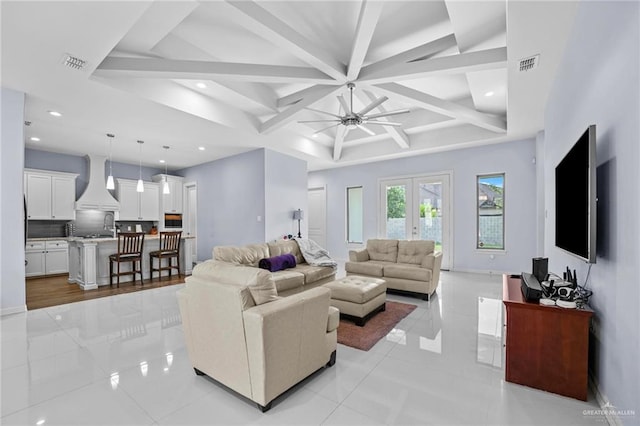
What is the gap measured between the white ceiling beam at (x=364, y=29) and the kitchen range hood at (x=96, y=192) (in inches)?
282

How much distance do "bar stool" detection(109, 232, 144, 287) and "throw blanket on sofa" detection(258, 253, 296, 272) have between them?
291 cm

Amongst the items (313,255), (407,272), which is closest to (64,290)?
(313,255)

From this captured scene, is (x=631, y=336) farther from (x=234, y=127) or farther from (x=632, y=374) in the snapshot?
(x=234, y=127)

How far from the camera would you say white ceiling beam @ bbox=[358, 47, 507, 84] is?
308cm

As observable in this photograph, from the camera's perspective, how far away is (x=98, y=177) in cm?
720

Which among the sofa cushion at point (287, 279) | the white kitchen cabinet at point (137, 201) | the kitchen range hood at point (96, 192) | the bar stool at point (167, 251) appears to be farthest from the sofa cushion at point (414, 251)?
the kitchen range hood at point (96, 192)

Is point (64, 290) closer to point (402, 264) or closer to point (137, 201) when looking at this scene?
point (137, 201)

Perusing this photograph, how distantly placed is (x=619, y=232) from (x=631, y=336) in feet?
1.88

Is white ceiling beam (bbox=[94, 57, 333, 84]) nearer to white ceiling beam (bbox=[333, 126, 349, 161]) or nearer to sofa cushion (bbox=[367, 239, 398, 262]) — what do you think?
white ceiling beam (bbox=[333, 126, 349, 161])

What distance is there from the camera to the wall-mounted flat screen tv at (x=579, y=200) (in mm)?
1734

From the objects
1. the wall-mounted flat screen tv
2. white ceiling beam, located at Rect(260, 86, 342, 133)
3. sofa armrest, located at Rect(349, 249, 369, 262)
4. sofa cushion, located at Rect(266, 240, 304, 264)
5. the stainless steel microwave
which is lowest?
sofa armrest, located at Rect(349, 249, 369, 262)

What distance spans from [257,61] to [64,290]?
5284 mm

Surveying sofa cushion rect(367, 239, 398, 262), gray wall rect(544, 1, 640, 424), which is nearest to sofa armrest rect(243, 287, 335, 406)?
gray wall rect(544, 1, 640, 424)

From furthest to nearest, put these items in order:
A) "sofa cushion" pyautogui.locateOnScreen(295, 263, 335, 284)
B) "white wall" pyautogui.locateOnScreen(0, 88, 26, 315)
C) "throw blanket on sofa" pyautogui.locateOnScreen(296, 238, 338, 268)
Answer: "throw blanket on sofa" pyautogui.locateOnScreen(296, 238, 338, 268)
"sofa cushion" pyautogui.locateOnScreen(295, 263, 335, 284)
"white wall" pyautogui.locateOnScreen(0, 88, 26, 315)
